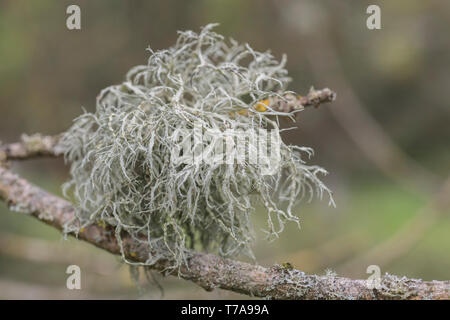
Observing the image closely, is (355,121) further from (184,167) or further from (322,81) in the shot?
(184,167)

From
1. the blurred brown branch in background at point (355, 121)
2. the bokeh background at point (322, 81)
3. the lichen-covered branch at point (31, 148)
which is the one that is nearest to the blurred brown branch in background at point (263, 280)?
the lichen-covered branch at point (31, 148)

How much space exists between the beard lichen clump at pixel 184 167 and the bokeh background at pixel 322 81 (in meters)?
1.43

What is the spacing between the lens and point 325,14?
8.00ft

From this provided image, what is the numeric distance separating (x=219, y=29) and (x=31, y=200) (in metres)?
1.79

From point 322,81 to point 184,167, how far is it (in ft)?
6.84

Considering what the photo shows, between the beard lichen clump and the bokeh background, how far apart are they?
1.43 m

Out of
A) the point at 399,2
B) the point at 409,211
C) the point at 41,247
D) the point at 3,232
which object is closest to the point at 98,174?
the point at 41,247

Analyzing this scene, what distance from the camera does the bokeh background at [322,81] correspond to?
226 cm

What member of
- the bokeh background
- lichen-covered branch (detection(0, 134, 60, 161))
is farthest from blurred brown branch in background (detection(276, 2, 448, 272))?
lichen-covered branch (detection(0, 134, 60, 161))

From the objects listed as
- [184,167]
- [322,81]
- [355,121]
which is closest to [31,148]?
[184,167]

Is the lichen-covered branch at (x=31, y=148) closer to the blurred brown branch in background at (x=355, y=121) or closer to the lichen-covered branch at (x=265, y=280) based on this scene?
the lichen-covered branch at (x=265, y=280)

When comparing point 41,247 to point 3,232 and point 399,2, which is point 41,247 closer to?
point 3,232

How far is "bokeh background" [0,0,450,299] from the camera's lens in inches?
88.8

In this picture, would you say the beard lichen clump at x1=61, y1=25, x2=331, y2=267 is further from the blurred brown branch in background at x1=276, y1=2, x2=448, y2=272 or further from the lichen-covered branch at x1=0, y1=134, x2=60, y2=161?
the blurred brown branch in background at x1=276, y1=2, x2=448, y2=272
